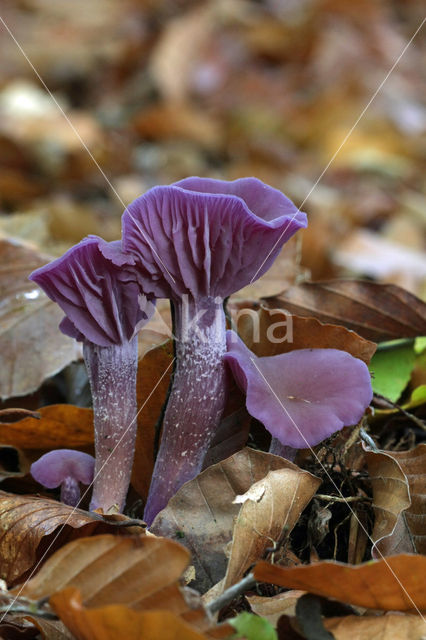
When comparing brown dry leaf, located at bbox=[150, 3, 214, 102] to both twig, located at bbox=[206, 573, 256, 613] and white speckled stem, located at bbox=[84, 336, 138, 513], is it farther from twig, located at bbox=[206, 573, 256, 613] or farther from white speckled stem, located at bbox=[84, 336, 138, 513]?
twig, located at bbox=[206, 573, 256, 613]

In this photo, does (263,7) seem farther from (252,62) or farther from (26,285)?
(26,285)

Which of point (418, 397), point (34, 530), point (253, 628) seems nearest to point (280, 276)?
point (418, 397)

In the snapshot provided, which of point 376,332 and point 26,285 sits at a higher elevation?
point 26,285

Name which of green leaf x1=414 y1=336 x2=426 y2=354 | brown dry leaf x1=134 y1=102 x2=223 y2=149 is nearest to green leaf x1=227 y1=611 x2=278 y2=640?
green leaf x1=414 y1=336 x2=426 y2=354

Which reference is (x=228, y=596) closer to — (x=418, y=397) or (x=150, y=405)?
(x=150, y=405)

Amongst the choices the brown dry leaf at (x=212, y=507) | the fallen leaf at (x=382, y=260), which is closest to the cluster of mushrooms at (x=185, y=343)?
the brown dry leaf at (x=212, y=507)

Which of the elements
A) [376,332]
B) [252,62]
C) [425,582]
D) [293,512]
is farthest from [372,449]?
[252,62]
